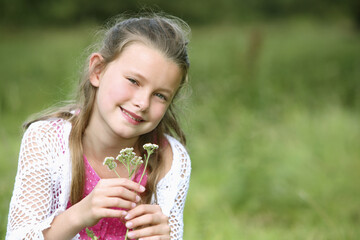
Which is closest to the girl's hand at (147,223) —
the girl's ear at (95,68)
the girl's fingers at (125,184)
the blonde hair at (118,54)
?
the girl's fingers at (125,184)

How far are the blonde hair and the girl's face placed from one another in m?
0.05

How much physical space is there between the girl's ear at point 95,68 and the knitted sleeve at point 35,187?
0.25 meters

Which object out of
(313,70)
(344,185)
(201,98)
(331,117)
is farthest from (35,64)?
(344,185)

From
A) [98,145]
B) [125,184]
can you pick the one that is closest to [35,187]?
[98,145]

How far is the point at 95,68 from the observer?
2.01 metres

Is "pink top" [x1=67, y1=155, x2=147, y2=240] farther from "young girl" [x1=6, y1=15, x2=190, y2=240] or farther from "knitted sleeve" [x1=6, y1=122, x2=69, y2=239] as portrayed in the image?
"knitted sleeve" [x1=6, y1=122, x2=69, y2=239]

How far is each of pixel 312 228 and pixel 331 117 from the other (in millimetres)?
2028

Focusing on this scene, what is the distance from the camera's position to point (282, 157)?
14.1 feet

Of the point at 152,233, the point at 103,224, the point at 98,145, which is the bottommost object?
the point at 103,224

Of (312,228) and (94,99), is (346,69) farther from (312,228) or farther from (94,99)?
(94,99)

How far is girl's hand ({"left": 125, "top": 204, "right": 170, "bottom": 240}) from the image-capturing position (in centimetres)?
148

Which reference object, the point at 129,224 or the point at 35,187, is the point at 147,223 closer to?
the point at 129,224

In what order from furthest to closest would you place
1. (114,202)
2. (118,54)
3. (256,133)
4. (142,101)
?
(256,133)
(118,54)
(142,101)
(114,202)

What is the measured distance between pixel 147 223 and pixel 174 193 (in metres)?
0.51
